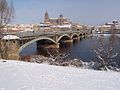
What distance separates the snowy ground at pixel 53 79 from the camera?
8.56m

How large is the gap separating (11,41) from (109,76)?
1898cm

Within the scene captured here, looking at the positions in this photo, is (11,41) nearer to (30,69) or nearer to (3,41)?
(3,41)

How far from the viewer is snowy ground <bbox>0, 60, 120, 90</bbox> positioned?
8.56 meters

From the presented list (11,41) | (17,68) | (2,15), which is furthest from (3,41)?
(17,68)

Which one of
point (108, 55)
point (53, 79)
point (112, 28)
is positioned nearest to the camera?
point (53, 79)

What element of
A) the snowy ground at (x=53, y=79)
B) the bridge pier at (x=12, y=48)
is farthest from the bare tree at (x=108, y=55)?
the bridge pier at (x=12, y=48)

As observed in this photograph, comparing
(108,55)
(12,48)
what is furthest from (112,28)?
(12,48)

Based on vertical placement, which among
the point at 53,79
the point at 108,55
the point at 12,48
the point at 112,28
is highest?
the point at 112,28

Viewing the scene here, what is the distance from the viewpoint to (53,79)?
9.73 meters

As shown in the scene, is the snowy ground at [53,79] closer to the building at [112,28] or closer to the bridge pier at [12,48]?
the bridge pier at [12,48]

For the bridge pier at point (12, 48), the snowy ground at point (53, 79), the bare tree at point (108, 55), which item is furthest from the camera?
the bridge pier at point (12, 48)

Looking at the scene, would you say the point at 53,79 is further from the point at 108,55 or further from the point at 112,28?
the point at 112,28

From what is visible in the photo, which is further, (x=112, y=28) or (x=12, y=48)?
(x=112, y=28)

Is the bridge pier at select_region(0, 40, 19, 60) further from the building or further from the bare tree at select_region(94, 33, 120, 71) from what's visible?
the building
